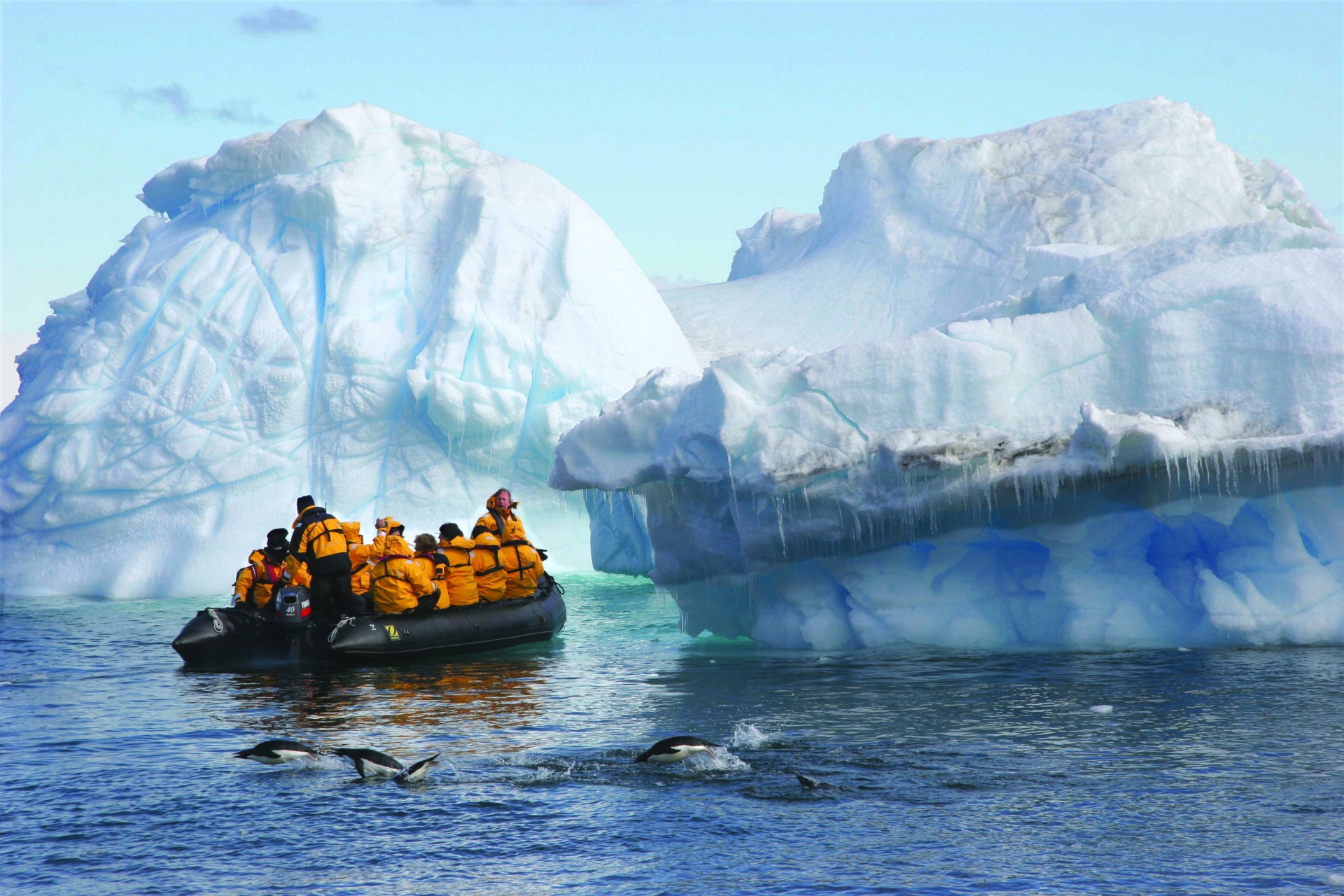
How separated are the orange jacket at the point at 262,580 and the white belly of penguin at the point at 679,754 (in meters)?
5.83

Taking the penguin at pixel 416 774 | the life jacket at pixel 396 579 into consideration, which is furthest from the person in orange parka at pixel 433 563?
the penguin at pixel 416 774

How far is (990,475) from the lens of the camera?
9531 millimetres

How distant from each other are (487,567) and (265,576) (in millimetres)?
2059

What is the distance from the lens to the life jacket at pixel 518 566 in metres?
12.4

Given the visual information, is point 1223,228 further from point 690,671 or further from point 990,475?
point 690,671

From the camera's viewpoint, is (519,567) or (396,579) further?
(519,567)

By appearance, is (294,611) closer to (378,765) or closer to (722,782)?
(378,765)

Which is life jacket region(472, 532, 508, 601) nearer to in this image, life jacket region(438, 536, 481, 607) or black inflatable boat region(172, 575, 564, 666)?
life jacket region(438, 536, 481, 607)

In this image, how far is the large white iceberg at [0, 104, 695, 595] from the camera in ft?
59.3

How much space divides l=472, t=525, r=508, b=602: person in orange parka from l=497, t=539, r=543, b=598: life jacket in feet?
0.26

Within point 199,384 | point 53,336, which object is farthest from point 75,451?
point 53,336

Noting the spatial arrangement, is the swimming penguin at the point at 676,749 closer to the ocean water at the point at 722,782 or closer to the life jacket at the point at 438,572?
the ocean water at the point at 722,782

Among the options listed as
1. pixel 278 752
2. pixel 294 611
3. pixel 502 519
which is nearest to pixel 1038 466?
pixel 502 519

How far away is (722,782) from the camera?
669 centimetres
